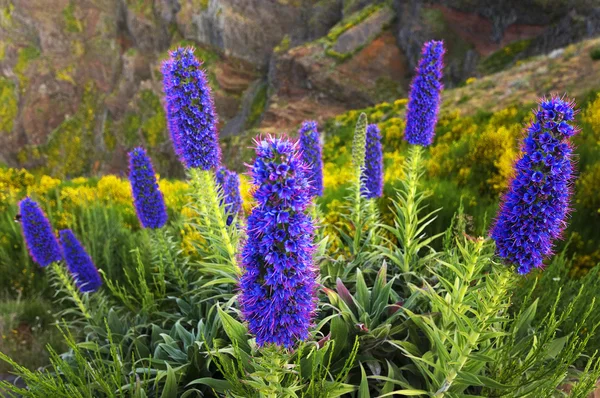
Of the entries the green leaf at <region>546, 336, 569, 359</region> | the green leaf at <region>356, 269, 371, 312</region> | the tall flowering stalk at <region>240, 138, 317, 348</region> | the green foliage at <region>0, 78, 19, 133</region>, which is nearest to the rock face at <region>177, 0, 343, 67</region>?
the green foliage at <region>0, 78, 19, 133</region>

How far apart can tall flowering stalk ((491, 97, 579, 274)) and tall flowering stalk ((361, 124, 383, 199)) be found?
6.51 ft

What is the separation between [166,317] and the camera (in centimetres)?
379

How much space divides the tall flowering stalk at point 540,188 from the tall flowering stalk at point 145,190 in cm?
302

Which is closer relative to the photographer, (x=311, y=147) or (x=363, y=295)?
(x=363, y=295)

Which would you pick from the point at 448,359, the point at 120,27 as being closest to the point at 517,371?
the point at 448,359

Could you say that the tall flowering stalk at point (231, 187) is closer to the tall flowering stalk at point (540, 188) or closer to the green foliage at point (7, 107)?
the tall flowering stalk at point (540, 188)

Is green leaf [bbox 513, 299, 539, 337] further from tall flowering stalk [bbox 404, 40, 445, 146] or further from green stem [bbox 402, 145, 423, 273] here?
tall flowering stalk [bbox 404, 40, 445, 146]

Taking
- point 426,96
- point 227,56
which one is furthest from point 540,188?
point 227,56

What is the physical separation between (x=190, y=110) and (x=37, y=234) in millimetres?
2080

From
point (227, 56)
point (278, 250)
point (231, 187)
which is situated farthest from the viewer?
point (227, 56)

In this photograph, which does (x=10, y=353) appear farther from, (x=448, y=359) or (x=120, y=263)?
(x=448, y=359)

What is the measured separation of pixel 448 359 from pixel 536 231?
91 centimetres

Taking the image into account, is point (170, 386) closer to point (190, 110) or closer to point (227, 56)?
point (190, 110)

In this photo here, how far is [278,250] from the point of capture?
69.5 inches
